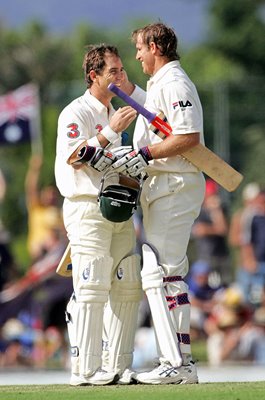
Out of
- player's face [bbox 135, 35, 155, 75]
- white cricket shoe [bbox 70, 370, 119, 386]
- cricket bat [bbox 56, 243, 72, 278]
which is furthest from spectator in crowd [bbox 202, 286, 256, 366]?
player's face [bbox 135, 35, 155, 75]

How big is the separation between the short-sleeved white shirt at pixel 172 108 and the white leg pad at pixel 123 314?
689mm

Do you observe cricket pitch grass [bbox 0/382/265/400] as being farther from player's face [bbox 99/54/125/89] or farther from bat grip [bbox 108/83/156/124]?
A: player's face [bbox 99/54/125/89]

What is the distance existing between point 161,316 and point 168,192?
81 cm

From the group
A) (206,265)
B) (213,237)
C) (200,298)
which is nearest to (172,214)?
(200,298)

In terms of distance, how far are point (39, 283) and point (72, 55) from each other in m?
50.4

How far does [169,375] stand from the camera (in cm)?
909

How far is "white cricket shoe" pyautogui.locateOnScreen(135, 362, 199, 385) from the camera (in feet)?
29.8

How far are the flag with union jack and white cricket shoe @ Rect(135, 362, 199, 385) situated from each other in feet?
41.0

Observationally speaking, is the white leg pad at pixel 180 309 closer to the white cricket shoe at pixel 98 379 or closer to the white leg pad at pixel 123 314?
the white leg pad at pixel 123 314

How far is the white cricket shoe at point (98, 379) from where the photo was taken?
A: 9.23 meters

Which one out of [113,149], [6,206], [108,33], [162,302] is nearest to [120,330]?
[162,302]

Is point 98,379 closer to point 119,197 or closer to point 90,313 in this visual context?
point 90,313

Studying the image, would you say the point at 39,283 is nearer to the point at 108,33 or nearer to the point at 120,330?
the point at 120,330

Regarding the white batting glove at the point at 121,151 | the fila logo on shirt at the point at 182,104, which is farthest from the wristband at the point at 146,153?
the fila logo on shirt at the point at 182,104
